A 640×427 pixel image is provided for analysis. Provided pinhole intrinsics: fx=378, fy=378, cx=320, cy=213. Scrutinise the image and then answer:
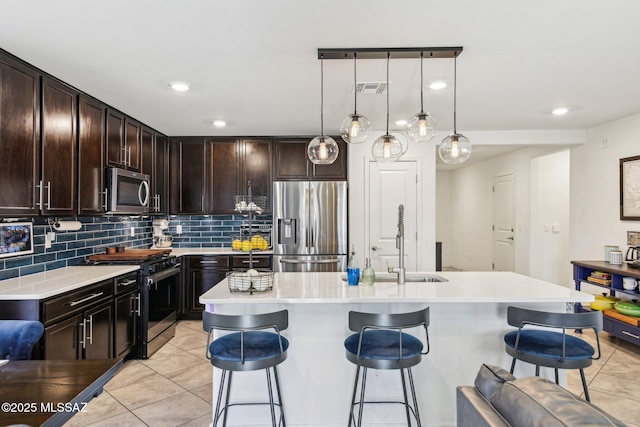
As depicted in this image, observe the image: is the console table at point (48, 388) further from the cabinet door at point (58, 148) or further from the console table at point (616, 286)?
the console table at point (616, 286)

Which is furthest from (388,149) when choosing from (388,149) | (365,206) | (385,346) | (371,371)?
(365,206)

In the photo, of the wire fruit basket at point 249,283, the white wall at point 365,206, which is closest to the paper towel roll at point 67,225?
the wire fruit basket at point 249,283

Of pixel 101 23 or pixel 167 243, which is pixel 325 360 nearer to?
pixel 101 23

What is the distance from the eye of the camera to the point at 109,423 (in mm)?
2404

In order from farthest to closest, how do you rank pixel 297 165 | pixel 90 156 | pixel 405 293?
pixel 297 165, pixel 90 156, pixel 405 293

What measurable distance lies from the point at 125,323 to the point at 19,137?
1.65 m

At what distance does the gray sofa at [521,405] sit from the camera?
3.00 feet

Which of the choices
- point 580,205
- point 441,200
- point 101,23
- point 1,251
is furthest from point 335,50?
point 441,200

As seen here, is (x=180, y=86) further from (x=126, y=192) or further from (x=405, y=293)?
(x=405, y=293)

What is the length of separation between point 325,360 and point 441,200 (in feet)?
23.9

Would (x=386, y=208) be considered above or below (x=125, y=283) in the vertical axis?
above

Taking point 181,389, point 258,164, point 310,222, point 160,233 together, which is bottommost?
point 181,389

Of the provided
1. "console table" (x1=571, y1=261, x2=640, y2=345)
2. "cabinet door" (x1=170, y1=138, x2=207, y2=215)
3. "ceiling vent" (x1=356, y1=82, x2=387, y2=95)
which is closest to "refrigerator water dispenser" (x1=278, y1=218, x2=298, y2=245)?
"cabinet door" (x1=170, y1=138, x2=207, y2=215)

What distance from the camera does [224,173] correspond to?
191 inches
